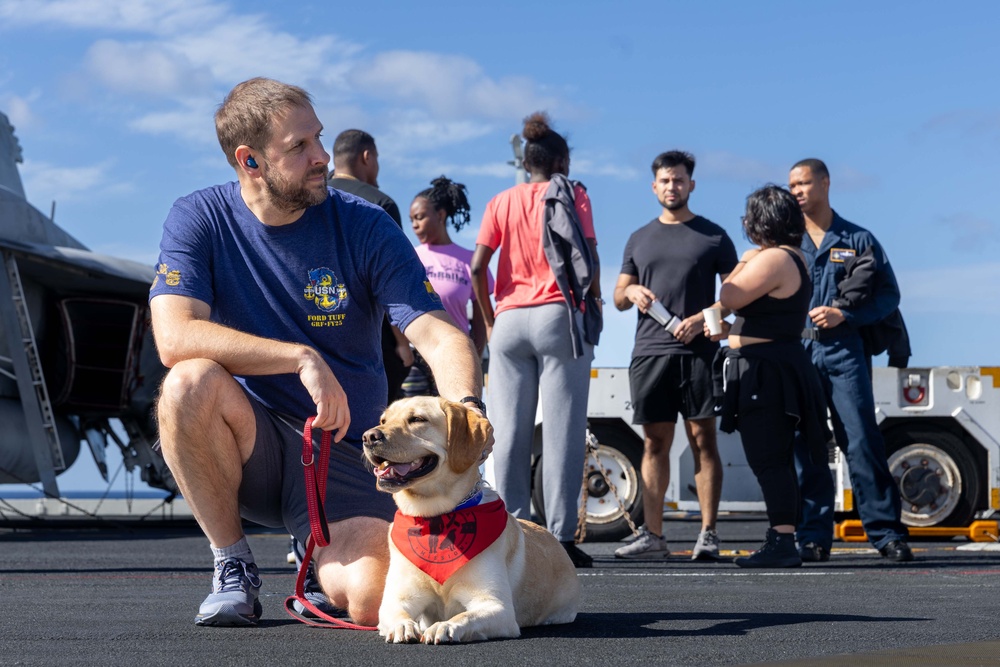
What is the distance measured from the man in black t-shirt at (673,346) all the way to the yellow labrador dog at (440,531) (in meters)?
3.77

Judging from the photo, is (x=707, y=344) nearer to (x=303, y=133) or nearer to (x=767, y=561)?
(x=767, y=561)

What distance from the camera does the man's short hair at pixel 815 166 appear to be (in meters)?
7.84

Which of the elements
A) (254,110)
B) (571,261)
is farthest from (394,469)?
(571,261)

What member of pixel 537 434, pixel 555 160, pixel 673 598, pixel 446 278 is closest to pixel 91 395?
pixel 537 434

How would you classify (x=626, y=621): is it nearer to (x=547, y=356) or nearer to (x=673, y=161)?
(x=547, y=356)

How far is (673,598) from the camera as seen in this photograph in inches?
199

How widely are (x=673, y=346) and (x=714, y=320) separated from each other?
387mm

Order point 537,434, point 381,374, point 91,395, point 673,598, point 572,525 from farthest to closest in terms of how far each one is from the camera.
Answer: point 91,395
point 537,434
point 572,525
point 673,598
point 381,374

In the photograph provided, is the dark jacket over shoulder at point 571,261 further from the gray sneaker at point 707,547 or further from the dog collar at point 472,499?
the dog collar at point 472,499

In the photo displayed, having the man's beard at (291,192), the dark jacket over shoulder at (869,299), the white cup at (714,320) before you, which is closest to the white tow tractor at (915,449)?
the dark jacket over shoulder at (869,299)

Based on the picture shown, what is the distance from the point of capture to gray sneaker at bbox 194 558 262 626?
3.94m

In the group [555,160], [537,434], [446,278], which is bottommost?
[537,434]

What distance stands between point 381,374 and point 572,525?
8.42ft

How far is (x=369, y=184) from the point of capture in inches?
285
